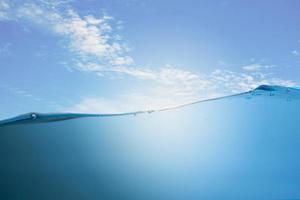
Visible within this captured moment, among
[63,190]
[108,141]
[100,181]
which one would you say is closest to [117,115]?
[108,141]

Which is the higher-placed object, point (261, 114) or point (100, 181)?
point (261, 114)

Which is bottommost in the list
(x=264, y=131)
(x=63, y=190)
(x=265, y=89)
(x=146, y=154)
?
(x=63, y=190)

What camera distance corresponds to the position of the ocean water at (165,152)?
13.7 feet

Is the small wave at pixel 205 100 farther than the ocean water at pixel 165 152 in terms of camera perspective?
No

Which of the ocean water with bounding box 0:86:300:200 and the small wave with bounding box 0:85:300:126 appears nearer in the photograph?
the small wave with bounding box 0:85:300:126

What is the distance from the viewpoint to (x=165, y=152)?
14.9 feet

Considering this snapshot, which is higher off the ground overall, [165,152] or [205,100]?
[205,100]

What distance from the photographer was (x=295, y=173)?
4117mm

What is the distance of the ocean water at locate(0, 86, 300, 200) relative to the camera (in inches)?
165

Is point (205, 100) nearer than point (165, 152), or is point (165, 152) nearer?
point (205, 100)

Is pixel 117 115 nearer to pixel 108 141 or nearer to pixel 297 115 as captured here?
pixel 108 141

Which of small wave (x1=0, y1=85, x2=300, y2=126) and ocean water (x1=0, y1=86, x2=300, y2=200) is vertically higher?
small wave (x1=0, y1=85, x2=300, y2=126)

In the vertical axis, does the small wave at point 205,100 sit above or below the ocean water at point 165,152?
above

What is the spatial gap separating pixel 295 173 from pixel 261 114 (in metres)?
0.81
